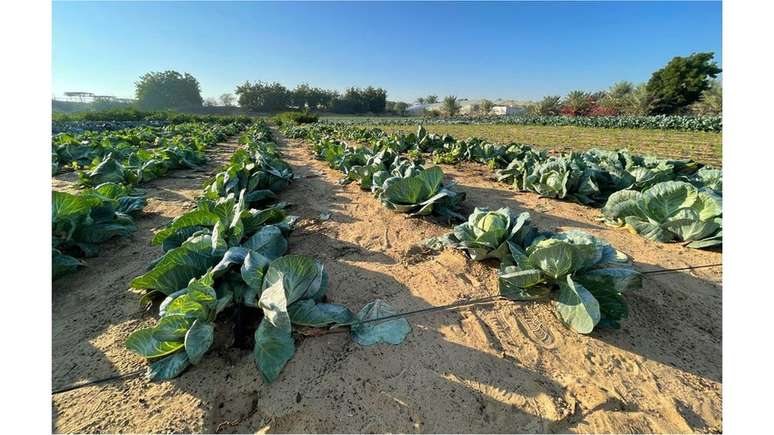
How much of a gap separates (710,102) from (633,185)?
5447 cm

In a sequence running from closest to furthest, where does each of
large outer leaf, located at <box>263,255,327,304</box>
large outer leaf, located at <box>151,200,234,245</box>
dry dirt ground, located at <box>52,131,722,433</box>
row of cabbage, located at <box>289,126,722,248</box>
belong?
dry dirt ground, located at <box>52,131,722,433</box> < large outer leaf, located at <box>263,255,327,304</box> < large outer leaf, located at <box>151,200,234,245</box> < row of cabbage, located at <box>289,126,722,248</box>

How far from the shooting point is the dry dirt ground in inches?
60.9

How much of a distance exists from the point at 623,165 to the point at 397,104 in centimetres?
9376

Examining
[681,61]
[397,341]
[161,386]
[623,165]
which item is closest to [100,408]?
[161,386]

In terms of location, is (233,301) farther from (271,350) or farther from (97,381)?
(97,381)

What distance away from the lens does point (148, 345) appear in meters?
1.72

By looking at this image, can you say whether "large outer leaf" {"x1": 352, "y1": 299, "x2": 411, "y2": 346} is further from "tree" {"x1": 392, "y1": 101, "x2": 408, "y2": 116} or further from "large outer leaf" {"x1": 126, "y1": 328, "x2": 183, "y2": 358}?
"tree" {"x1": 392, "y1": 101, "x2": 408, "y2": 116}

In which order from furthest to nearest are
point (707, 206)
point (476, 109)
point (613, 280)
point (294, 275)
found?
point (476, 109)
point (707, 206)
point (613, 280)
point (294, 275)

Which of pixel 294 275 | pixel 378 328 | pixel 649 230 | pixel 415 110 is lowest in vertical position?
pixel 378 328

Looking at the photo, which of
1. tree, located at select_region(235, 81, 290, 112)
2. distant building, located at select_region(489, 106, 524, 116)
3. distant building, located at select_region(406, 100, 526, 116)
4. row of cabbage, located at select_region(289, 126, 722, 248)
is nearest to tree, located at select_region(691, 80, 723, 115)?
distant building, located at select_region(406, 100, 526, 116)

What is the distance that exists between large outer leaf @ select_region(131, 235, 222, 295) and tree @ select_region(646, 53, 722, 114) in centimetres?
6130

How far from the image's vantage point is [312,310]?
198 centimetres

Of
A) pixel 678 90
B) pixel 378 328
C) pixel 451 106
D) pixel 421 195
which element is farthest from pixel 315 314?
pixel 451 106

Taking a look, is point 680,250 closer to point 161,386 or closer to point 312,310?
point 312,310
